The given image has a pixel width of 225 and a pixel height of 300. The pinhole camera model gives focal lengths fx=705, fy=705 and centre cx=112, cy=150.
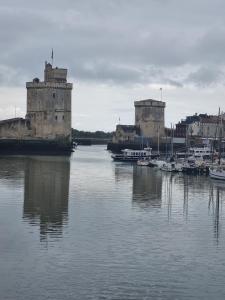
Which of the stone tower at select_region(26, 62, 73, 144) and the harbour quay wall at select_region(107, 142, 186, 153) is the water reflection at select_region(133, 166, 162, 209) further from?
the harbour quay wall at select_region(107, 142, 186, 153)

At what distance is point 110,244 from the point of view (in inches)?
754

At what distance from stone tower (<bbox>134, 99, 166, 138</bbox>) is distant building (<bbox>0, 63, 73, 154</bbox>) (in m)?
16.0

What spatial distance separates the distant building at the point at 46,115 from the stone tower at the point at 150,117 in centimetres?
1597

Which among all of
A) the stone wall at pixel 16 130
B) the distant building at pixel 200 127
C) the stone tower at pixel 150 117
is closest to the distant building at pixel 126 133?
the stone tower at pixel 150 117

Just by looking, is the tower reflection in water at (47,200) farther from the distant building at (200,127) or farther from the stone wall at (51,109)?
the distant building at (200,127)

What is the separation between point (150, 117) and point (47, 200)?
61974 mm

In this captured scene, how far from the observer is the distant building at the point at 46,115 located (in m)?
76.0

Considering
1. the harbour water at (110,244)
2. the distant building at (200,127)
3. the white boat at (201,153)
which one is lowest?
the harbour water at (110,244)

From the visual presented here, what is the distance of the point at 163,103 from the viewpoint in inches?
3620

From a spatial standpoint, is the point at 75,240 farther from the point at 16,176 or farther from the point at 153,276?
the point at 16,176

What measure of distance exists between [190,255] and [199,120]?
8011 cm

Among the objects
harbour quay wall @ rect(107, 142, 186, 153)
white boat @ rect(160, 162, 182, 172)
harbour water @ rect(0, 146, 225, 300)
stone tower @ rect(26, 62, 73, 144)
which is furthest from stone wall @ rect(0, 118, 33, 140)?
harbour water @ rect(0, 146, 225, 300)

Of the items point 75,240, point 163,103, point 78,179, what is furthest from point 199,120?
point 75,240

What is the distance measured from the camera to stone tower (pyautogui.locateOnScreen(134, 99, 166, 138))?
90438 millimetres
